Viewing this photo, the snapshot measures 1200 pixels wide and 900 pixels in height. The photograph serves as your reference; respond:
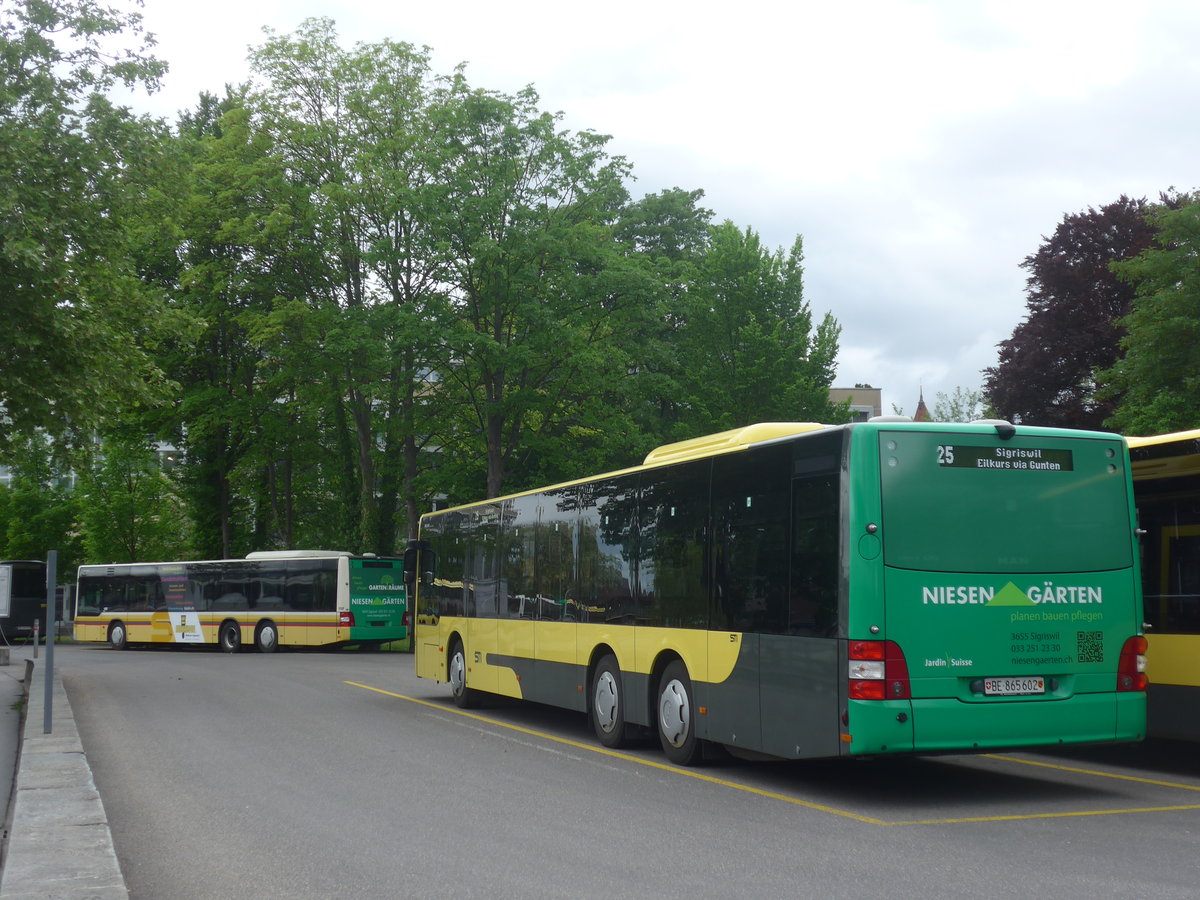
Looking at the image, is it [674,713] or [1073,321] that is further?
[1073,321]

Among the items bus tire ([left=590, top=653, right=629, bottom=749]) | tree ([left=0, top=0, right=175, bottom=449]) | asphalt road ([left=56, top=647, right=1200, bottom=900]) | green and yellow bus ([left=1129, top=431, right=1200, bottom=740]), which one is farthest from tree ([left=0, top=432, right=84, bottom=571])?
green and yellow bus ([left=1129, top=431, right=1200, bottom=740])

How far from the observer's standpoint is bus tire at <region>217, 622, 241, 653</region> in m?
40.4

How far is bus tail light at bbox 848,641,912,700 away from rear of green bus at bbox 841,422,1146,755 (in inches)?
0.4

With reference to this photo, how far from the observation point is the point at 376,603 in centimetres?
3791

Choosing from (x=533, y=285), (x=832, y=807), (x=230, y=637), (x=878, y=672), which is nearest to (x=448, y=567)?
(x=832, y=807)

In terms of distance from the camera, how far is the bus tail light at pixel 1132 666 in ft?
32.3

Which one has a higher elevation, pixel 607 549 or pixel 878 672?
pixel 607 549

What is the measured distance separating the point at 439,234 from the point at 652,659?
865 inches

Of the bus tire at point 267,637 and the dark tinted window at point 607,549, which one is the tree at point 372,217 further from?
the dark tinted window at point 607,549

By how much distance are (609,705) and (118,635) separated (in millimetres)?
37345

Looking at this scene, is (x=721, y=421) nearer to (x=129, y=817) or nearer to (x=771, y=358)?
(x=771, y=358)

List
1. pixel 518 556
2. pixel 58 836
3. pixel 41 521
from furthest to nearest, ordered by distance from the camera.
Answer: pixel 41 521, pixel 518 556, pixel 58 836

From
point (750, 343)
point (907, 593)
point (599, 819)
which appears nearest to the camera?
point (599, 819)

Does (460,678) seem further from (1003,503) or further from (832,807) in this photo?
(1003,503)
